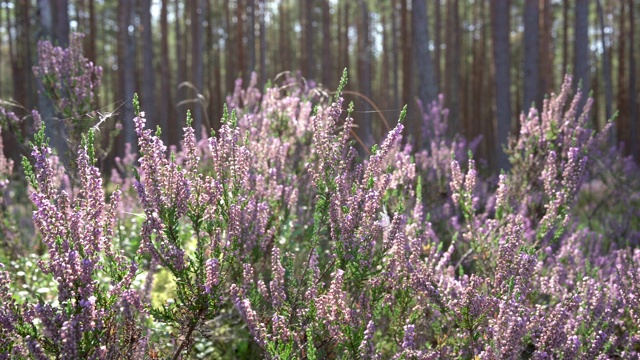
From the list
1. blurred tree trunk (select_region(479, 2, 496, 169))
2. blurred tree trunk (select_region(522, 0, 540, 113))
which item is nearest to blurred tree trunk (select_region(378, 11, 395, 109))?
blurred tree trunk (select_region(479, 2, 496, 169))

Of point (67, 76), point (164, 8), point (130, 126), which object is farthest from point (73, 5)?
point (67, 76)

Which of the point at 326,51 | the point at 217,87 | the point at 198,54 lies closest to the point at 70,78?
the point at 198,54

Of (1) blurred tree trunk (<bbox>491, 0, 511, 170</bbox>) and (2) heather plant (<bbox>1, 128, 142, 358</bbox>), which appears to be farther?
(1) blurred tree trunk (<bbox>491, 0, 511, 170</bbox>)

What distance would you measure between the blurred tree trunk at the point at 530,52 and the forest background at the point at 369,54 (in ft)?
0.06

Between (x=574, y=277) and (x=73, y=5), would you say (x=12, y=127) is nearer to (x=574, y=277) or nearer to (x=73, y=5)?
(x=574, y=277)

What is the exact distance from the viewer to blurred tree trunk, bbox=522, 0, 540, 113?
10.1 metres

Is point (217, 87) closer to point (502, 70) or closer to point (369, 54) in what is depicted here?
point (369, 54)

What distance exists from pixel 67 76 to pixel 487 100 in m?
22.3

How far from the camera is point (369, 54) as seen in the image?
24891 mm

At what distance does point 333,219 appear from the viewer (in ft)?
9.00

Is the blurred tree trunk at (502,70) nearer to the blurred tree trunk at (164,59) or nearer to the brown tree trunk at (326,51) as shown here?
the brown tree trunk at (326,51)

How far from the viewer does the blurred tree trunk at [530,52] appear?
10.1 metres

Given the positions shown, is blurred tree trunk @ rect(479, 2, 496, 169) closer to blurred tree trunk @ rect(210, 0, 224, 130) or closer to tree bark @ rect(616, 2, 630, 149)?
tree bark @ rect(616, 2, 630, 149)

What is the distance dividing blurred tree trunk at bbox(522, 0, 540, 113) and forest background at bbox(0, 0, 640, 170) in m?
0.02
